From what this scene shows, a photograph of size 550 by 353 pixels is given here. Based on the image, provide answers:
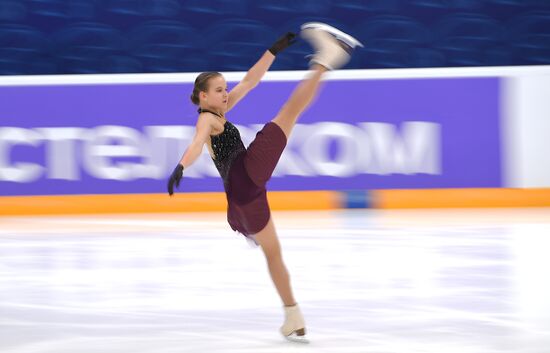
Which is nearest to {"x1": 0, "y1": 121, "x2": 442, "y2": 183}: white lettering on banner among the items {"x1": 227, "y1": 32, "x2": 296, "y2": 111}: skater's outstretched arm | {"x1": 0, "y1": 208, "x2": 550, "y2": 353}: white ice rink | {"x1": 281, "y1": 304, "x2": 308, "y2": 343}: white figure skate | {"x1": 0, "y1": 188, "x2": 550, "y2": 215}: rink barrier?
{"x1": 0, "y1": 188, "x2": 550, "y2": 215}: rink barrier

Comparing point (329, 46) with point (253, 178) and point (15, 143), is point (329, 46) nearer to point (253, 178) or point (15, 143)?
point (253, 178)

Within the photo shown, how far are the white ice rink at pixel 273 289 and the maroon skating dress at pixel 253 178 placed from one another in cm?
47

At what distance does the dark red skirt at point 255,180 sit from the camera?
389 cm

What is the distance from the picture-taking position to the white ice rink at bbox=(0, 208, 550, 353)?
3.90 metres

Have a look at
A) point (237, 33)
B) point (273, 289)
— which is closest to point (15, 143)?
point (237, 33)

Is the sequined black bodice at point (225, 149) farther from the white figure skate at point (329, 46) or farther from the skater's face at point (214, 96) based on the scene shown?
the white figure skate at point (329, 46)

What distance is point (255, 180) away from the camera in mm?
3928

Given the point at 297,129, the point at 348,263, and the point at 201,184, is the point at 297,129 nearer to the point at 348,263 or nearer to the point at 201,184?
the point at 201,184

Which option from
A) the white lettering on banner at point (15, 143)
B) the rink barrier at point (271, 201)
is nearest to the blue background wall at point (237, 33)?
the white lettering on banner at point (15, 143)

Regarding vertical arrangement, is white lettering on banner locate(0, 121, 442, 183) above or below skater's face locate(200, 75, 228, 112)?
above

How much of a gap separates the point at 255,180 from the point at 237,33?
522cm

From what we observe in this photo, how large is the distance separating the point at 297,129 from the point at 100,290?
3.58 meters

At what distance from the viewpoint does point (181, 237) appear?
6.95 metres

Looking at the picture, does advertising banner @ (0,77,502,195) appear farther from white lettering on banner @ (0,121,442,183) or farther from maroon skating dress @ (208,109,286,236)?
maroon skating dress @ (208,109,286,236)
